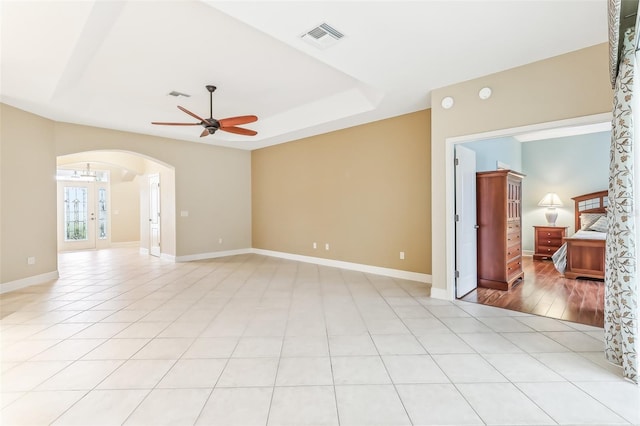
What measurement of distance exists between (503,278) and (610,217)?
2.39 metres

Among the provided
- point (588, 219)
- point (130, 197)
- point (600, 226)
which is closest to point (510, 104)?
point (600, 226)

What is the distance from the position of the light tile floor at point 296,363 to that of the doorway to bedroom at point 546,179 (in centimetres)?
131

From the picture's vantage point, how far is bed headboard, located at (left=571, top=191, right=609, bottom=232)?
6754 mm

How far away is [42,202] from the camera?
5121 millimetres

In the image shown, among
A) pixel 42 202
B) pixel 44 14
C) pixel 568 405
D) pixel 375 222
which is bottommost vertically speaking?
pixel 568 405

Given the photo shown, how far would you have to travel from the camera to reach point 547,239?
23.2ft

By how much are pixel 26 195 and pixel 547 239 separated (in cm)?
1035

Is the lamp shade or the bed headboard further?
the lamp shade

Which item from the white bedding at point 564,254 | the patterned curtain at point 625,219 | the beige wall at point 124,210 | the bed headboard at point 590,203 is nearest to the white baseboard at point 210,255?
the beige wall at point 124,210

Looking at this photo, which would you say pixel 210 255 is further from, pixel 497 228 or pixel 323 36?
pixel 497 228

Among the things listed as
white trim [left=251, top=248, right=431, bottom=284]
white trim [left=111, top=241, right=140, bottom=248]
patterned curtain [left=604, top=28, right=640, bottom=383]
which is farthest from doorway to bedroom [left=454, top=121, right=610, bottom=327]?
white trim [left=111, top=241, right=140, bottom=248]

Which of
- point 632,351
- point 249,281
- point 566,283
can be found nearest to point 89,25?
point 249,281

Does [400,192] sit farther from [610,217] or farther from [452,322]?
[610,217]

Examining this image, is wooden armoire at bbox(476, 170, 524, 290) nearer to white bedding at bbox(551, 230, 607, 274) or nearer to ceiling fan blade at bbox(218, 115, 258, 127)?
white bedding at bbox(551, 230, 607, 274)
